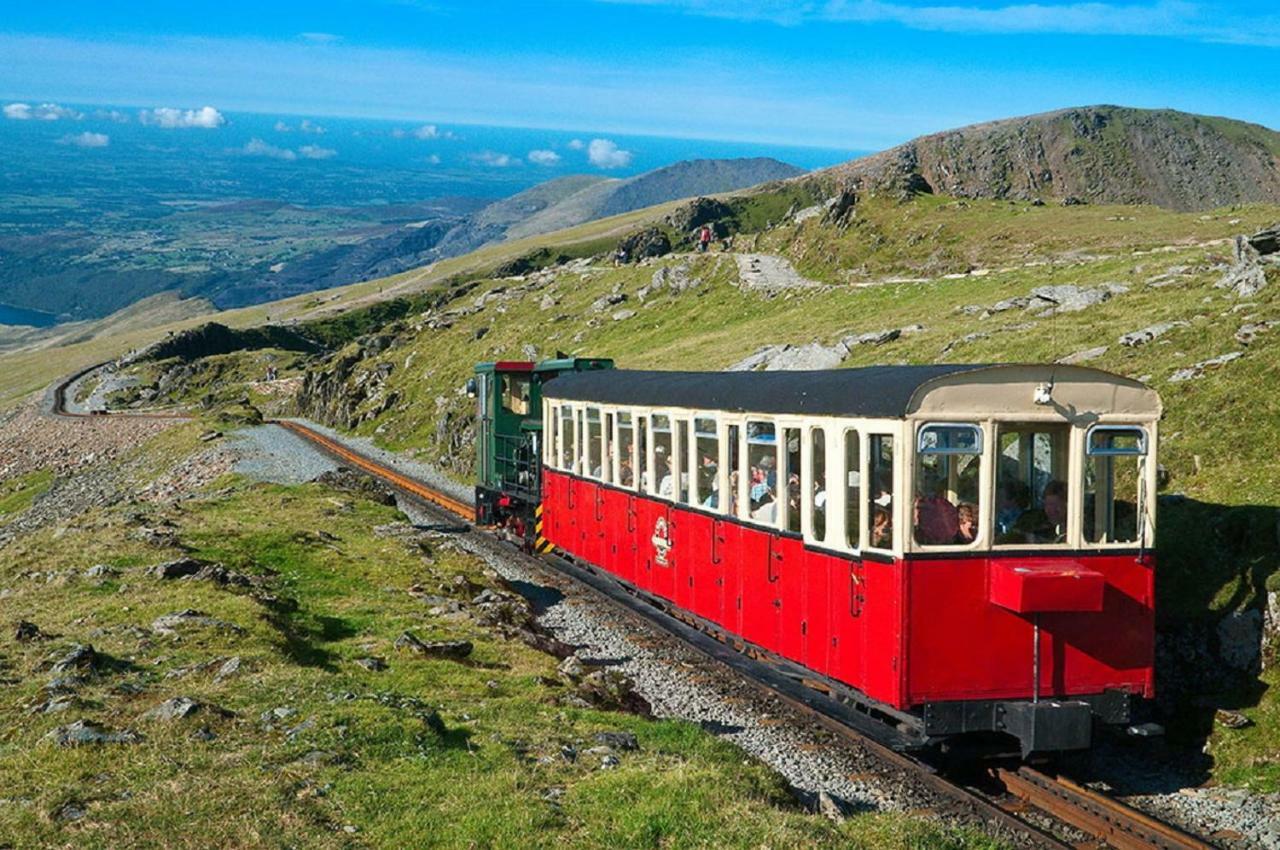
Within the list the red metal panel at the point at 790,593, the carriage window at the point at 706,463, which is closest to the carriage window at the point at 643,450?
the carriage window at the point at 706,463

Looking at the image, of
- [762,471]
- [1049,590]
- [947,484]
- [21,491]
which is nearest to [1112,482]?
[1049,590]

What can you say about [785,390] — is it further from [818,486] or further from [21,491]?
[21,491]

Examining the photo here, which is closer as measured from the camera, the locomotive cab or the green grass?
the locomotive cab

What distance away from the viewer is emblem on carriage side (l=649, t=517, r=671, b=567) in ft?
66.7

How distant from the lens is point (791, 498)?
1545cm

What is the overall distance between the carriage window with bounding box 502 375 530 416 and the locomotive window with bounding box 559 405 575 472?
6.46m

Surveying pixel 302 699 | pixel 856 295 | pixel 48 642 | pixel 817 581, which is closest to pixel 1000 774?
pixel 817 581

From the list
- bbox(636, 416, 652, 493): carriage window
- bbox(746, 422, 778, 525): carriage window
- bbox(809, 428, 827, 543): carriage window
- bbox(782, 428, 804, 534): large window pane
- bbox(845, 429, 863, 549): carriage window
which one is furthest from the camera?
bbox(636, 416, 652, 493): carriage window

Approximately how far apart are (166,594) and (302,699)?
767 centimetres

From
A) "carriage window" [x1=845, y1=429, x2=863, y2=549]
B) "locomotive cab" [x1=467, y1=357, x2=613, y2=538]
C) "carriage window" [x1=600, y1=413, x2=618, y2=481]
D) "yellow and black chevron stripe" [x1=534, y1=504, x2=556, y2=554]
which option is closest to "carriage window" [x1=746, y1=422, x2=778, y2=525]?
"carriage window" [x1=845, y1=429, x2=863, y2=549]

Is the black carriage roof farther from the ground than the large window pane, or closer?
farther from the ground

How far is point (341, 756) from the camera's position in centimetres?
1207

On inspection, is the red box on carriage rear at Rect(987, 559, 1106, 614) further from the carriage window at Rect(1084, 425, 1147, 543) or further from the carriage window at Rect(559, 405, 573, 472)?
the carriage window at Rect(559, 405, 573, 472)

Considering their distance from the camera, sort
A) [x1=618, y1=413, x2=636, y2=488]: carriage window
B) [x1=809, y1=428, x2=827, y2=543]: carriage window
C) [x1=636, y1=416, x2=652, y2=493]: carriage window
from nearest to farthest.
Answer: [x1=809, y1=428, x2=827, y2=543]: carriage window < [x1=636, y1=416, x2=652, y2=493]: carriage window < [x1=618, y1=413, x2=636, y2=488]: carriage window
